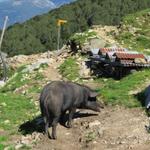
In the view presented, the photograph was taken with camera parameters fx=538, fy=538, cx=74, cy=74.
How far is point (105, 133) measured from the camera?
19484 millimetres

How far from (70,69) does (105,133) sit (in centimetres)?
1914

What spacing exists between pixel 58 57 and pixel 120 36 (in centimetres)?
584

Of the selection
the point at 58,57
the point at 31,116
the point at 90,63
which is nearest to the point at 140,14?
the point at 58,57

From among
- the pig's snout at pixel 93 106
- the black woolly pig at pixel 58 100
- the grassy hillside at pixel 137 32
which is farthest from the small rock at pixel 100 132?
the grassy hillside at pixel 137 32

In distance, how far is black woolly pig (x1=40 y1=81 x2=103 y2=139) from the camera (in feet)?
64.2

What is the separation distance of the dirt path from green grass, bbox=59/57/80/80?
14.0m

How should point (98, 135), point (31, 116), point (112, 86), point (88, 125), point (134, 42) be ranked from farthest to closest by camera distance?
point (134, 42) → point (112, 86) → point (31, 116) → point (88, 125) → point (98, 135)

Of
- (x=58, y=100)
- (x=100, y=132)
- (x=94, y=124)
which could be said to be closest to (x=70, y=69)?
(x=94, y=124)

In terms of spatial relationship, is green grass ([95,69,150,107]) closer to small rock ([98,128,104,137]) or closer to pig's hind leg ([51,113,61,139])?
small rock ([98,128,104,137])

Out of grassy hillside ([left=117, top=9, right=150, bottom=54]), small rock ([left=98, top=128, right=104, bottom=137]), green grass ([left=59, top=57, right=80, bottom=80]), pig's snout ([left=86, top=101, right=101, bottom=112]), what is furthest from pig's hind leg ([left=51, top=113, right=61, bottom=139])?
grassy hillside ([left=117, top=9, right=150, bottom=54])

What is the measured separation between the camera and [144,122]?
20109 mm

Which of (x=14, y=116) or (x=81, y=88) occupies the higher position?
(x=81, y=88)

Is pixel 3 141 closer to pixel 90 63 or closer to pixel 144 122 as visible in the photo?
pixel 144 122

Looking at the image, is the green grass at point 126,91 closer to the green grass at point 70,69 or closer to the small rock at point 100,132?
the small rock at point 100,132
